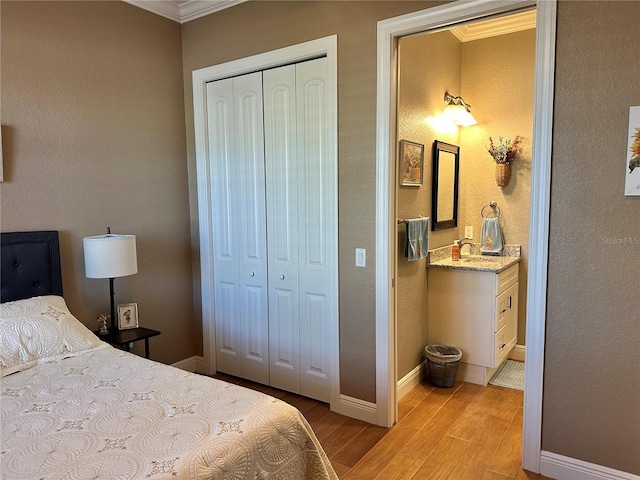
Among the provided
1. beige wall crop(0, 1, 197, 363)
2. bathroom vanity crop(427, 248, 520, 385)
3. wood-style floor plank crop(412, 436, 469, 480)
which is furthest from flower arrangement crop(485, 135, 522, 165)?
beige wall crop(0, 1, 197, 363)

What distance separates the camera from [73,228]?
275 cm

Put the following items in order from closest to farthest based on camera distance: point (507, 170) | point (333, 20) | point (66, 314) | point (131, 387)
A: point (131, 387) → point (66, 314) → point (333, 20) → point (507, 170)

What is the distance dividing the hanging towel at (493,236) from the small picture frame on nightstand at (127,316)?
2.92 metres

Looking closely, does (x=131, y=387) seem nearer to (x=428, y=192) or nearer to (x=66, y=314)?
(x=66, y=314)

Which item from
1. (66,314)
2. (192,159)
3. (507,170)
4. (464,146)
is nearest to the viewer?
(66,314)

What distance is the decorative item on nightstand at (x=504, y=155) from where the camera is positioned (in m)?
3.70

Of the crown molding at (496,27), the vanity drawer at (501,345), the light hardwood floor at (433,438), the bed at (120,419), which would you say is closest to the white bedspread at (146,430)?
the bed at (120,419)

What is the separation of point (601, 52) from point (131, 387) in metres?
2.52

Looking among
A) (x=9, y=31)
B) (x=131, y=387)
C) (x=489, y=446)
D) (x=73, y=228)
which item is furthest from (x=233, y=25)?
(x=489, y=446)

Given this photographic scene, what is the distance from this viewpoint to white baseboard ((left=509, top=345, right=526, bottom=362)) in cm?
383

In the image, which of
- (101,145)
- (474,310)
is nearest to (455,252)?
(474,310)

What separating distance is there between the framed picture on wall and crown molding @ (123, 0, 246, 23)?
1.55 m

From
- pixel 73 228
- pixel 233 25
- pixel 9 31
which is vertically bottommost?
pixel 73 228

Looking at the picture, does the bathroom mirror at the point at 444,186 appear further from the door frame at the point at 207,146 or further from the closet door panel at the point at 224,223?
the closet door panel at the point at 224,223
